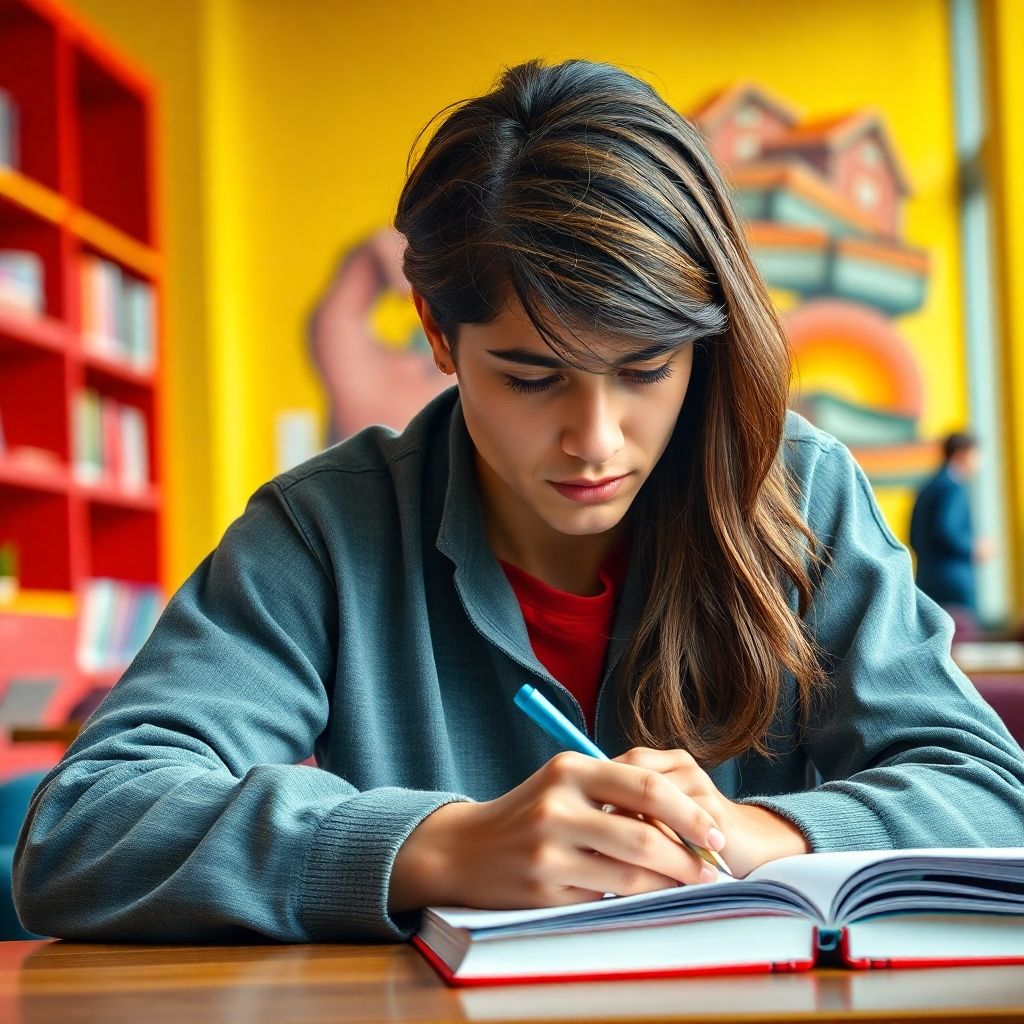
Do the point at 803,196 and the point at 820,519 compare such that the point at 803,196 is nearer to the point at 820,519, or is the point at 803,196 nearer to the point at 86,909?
the point at 820,519

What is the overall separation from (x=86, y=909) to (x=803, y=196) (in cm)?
612

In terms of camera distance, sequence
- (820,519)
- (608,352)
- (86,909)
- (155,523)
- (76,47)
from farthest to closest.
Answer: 1. (155,523)
2. (76,47)
3. (820,519)
4. (608,352)
5. (86,909)

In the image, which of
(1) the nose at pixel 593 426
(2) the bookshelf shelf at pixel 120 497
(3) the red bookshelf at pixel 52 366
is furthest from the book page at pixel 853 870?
(2) the bookshelf shelf at pixel 120 497

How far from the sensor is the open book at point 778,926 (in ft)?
2.46

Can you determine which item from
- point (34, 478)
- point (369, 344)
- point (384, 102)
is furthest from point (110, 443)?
point (384, 102)

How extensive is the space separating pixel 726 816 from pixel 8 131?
4.34m

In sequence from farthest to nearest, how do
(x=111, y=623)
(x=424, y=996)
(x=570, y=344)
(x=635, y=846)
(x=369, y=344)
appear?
(x=369, y=344), (x=111, y=623), (x=570, y=344), (x=635, y=846), (x=424, y=996)

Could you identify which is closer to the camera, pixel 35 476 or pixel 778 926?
pixel 778 926

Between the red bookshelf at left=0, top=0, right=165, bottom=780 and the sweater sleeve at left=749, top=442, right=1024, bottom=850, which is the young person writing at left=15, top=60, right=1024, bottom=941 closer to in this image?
the sweater sleeve at left=749, top=442, right=1024, bottom=850

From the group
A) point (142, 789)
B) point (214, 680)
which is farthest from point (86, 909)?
point (214, 680)

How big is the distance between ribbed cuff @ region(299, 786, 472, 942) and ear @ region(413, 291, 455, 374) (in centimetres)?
48

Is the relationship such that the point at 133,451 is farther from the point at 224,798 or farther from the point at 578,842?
the point at 578,842

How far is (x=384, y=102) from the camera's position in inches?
268

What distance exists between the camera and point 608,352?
1.12m
